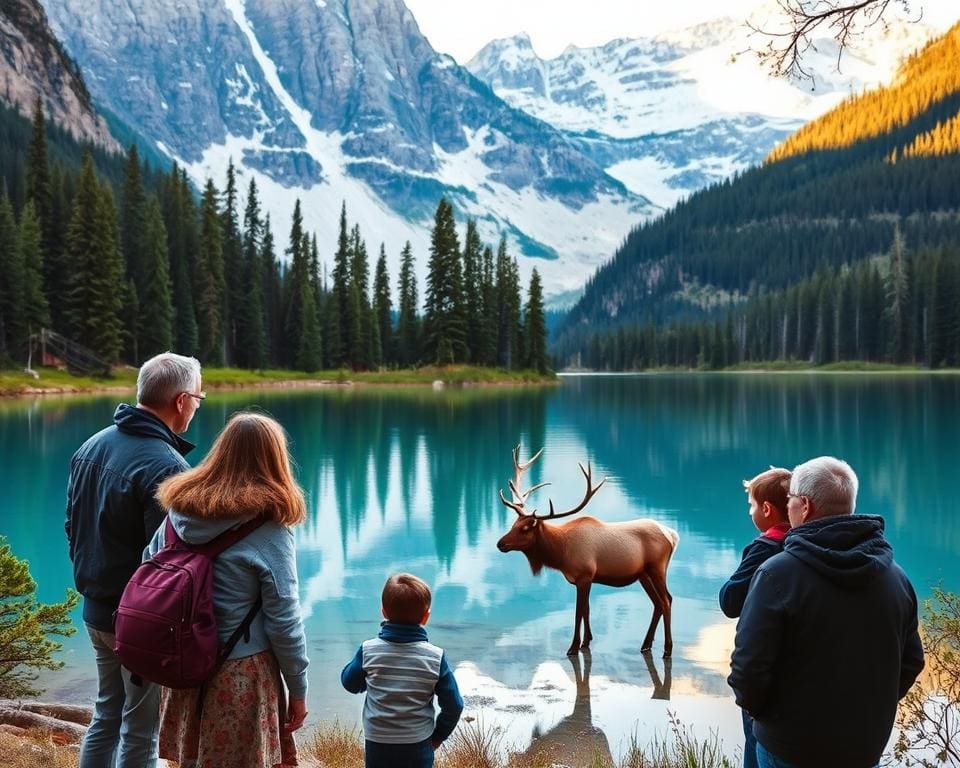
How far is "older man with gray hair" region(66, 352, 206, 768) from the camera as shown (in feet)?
15.1

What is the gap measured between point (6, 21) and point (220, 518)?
146229 mm

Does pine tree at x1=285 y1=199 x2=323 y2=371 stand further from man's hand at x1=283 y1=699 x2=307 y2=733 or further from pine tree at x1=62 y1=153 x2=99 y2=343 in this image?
man's hand at x1=283 y1=699 x2=307 y2=733

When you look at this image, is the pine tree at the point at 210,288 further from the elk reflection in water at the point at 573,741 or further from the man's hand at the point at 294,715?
the man's hand at the point at 294,715

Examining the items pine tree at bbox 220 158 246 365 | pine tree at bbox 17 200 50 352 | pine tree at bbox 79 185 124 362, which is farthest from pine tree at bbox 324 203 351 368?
pine tree at bbox 17 200 50 352

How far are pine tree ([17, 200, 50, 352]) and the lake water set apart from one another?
13.2 metres

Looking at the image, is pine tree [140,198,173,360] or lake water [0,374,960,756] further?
pine tree [140,198,173,360]

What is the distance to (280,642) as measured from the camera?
4066 mm

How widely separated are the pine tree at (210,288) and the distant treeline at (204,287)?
→ 12 cm

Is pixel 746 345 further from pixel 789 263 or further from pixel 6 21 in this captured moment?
pixel 6 21

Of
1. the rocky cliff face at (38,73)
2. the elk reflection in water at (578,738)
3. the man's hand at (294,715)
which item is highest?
the rocky cliff face at (38,73)

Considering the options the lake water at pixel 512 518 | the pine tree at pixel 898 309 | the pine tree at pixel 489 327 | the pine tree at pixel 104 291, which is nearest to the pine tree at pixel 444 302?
the pine tree at pixel 489 327

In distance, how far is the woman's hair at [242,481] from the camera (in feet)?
12.9

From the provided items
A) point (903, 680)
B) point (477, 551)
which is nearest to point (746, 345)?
point (477, 551)

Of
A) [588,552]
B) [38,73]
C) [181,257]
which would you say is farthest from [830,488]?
[38,73]
